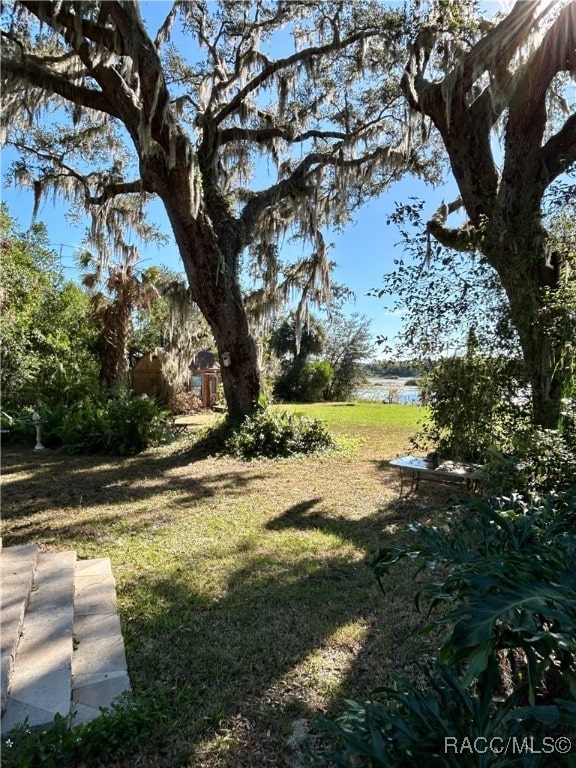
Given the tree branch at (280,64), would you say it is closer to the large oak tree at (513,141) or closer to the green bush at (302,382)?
the large oak tree at (513,141)

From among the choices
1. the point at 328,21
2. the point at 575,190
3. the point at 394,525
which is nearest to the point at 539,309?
the point at 575,190

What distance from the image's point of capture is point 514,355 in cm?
439

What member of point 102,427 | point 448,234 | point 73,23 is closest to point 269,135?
point 73,23

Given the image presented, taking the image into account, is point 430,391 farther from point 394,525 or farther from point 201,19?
point 201,19

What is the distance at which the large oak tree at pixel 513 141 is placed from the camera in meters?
4.15

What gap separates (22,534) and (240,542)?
1.99 meters

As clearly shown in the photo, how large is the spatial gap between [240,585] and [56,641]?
117 cm

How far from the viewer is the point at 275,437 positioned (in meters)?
7.68

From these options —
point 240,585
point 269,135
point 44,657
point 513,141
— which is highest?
point 269,135

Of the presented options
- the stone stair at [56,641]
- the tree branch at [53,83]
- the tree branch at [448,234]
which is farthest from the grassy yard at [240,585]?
the tree branch at [53,83]

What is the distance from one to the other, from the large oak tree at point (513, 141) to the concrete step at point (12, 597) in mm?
4223

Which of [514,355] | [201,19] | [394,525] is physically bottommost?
[394,525]

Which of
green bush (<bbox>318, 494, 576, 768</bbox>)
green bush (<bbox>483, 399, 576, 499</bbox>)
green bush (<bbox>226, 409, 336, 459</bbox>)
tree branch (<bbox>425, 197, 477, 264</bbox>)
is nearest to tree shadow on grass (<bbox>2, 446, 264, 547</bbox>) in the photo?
green bush (<bbox>226, 409, 336, 459</bbox>)

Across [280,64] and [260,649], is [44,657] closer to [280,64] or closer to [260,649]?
[260,649]
